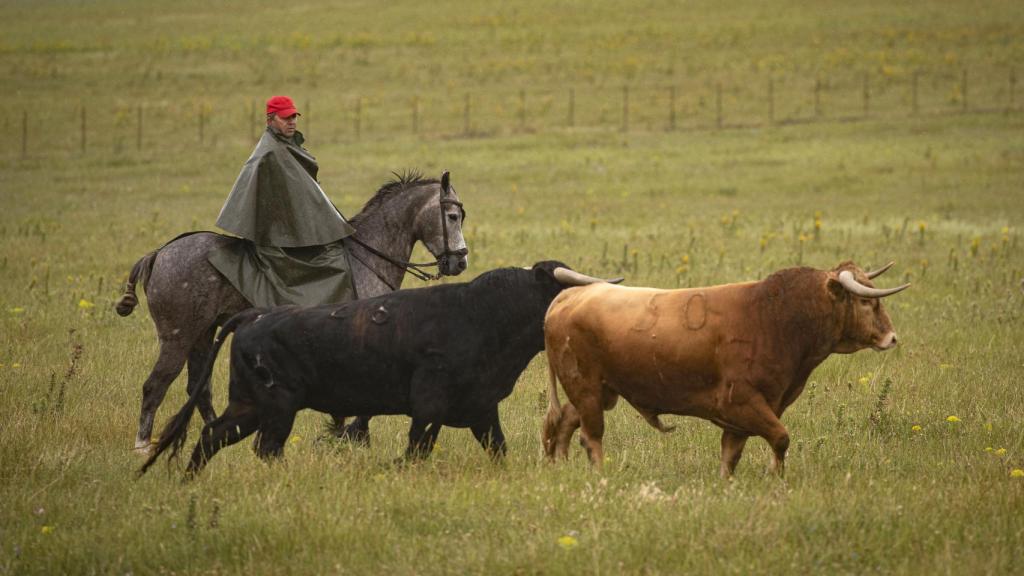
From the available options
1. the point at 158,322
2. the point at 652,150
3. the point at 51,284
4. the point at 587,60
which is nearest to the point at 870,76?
the point at 587,60

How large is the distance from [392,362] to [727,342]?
199cm

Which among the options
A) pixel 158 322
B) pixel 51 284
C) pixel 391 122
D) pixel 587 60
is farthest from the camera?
pixel 587 60

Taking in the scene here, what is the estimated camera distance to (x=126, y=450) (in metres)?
8.42

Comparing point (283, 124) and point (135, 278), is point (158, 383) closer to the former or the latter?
point (135, 278)

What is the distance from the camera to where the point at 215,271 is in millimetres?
9062

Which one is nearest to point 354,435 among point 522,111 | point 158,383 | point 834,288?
point 158,383

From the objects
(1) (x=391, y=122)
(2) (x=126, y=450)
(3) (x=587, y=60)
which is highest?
(3) (x=587, y=60)

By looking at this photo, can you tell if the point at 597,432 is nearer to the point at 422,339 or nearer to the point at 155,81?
the point at 422,339

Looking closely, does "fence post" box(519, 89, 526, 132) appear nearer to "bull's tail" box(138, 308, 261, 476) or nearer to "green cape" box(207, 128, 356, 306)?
"green cape" box(207, 128, 356, 306)

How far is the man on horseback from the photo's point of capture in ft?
29.6

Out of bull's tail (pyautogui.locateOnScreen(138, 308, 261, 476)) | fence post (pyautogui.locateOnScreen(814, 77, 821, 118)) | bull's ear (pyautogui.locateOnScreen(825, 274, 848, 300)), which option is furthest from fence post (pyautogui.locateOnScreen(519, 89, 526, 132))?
bull's ear (pyautogui.locateOnScreen(825, 274, 848, 300))

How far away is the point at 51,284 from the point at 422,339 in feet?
30.9

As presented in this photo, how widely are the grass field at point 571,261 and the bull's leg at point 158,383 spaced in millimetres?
190

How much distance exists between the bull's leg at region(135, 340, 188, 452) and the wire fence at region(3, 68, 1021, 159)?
85.7 feet
